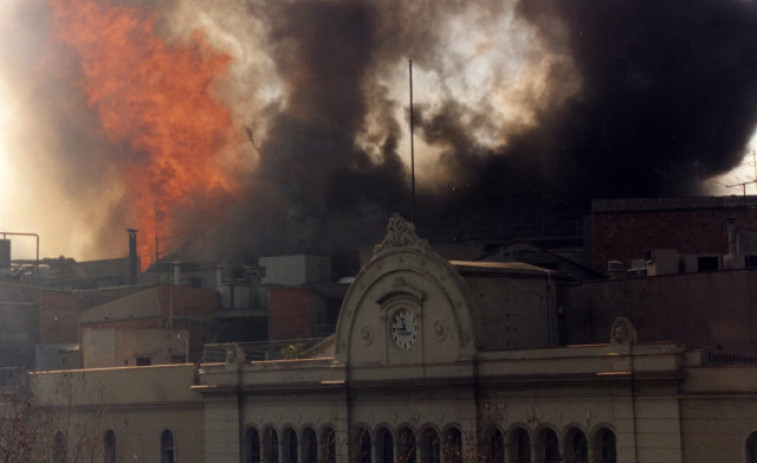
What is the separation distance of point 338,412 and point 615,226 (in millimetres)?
16878

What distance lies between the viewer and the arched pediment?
45875mm

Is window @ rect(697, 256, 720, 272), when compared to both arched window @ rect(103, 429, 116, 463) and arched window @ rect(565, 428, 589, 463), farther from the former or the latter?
arched window @ rect(103, 429, 116, 463)

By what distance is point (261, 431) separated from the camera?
52.1 meters

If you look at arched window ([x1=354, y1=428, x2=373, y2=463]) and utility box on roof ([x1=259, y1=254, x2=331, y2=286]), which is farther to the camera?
utility box on roof ([x1=259, y1=254, x2=331, y2=286])

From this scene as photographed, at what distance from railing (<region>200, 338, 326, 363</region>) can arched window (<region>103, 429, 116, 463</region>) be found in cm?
468

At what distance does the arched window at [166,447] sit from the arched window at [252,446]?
416 cm

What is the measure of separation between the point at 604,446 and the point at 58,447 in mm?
26754

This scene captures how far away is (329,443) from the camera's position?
162 feet

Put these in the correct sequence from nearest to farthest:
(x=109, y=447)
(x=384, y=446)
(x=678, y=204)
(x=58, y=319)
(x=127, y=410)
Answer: (x=384, y=446), (x=127, y=410), (x=109, y=447), (x=678, y=204), (x=58, y=319)

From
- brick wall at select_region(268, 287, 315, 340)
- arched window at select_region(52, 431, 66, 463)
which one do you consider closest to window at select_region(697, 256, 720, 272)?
brick wall at select_region(268, 287, 315, 340)

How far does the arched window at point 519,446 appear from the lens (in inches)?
1726

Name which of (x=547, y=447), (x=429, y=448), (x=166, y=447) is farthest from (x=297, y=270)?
(x=547, y=447)

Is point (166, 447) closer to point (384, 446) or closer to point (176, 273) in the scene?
point (384, 446)

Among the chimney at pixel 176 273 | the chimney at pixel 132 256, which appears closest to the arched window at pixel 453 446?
the chimney at pixel 176 273
